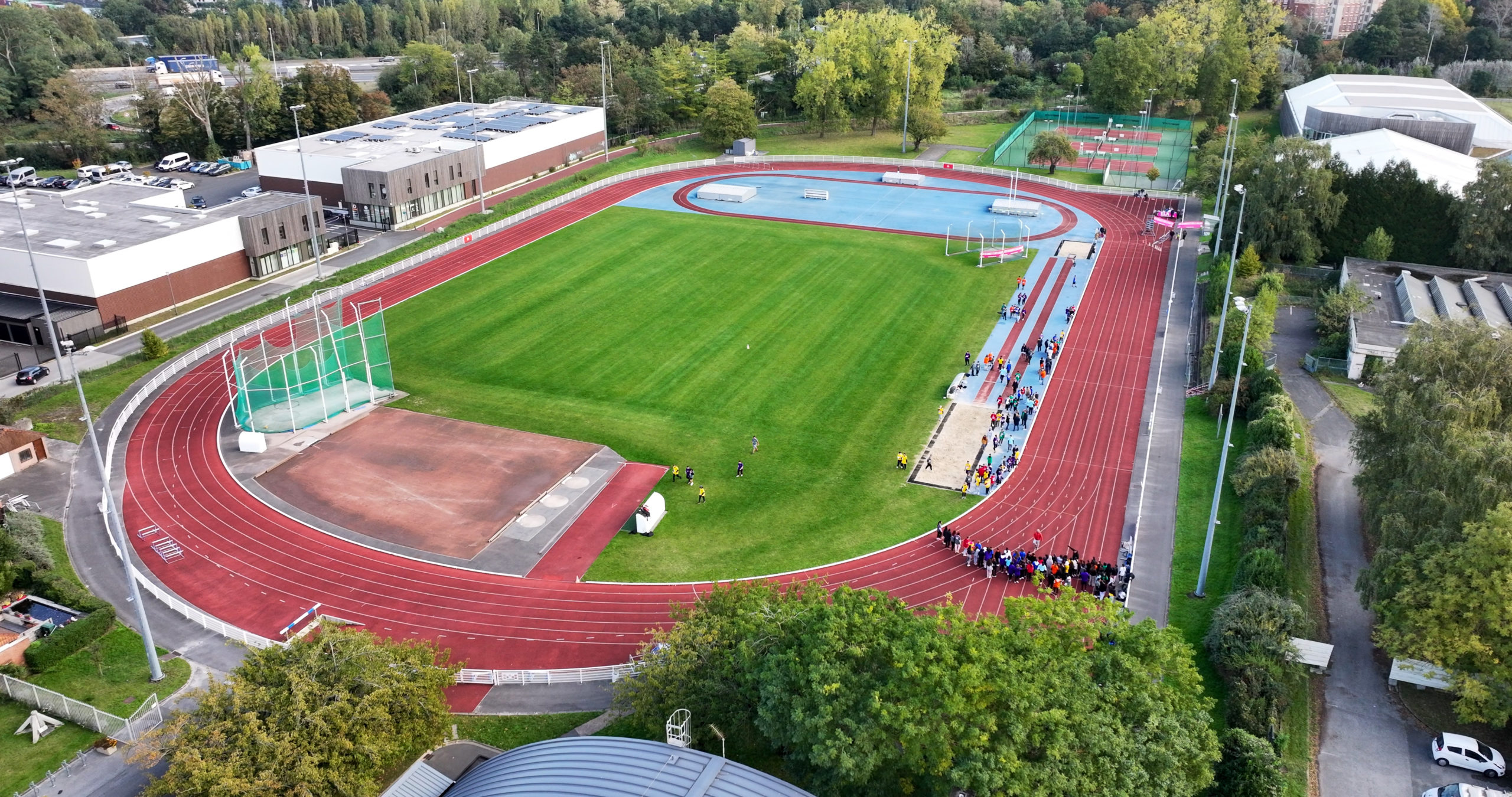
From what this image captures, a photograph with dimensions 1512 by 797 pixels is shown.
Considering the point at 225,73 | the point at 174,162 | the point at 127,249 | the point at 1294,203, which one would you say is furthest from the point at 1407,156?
the point at 225,73

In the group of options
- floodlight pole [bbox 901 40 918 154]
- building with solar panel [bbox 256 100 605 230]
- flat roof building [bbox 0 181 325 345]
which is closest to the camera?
flat roof building [bbox 0 181 325 345]

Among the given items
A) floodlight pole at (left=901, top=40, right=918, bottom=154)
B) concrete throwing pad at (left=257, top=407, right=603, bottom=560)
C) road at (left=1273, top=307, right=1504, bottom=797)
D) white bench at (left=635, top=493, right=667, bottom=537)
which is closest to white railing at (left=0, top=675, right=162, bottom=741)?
concrete throwing pad at (left=257, top=407, right=603, bottom=560)

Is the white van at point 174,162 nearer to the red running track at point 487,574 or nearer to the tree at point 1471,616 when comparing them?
the red running track at point 487,574

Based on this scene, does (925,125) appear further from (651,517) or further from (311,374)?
(651,517)

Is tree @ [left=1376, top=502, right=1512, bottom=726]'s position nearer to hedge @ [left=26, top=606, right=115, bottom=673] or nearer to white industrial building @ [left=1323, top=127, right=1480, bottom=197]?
hedge @ [left=26, top=606, right=115, bottom=673]

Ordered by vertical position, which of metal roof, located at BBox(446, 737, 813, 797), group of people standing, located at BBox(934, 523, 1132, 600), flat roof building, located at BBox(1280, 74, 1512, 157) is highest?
flat roof building, located at BBox(1280, 74, 1512, 157)

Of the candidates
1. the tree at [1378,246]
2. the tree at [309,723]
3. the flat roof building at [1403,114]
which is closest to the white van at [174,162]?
the tree at [309,723]
